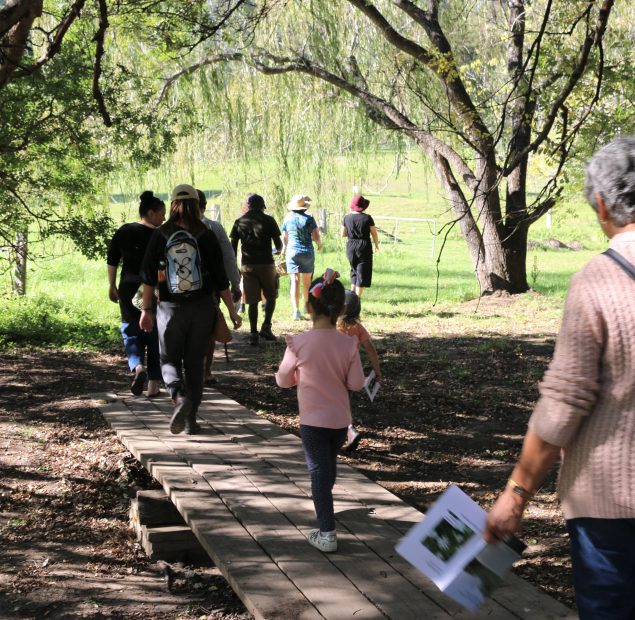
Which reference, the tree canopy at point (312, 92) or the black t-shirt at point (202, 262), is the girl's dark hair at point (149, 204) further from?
the tree canopy at point (312, 92)

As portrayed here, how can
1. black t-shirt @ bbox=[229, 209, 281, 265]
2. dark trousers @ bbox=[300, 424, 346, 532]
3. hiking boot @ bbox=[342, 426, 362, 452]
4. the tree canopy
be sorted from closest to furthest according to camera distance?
1. dark trousers @ bbox=[300, 424, 346, 532]
2. hiking boot @ bbox=[342, 426, 362, 452]
3. the tree canopy
4. black t-shirt @ bbox=[229, 209, 281, 265]

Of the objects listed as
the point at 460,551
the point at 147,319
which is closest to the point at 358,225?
the point at 147,319

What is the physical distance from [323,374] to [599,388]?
227 cm

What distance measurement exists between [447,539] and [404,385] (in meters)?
7.15

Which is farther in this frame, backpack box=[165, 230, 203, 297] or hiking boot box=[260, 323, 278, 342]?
hiking boot box=[260, 323, 278, 342]

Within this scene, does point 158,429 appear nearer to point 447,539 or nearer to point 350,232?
point 447,539

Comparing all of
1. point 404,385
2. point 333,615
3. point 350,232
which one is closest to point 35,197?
→ point 350,232

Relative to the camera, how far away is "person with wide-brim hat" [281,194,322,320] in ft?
44.1

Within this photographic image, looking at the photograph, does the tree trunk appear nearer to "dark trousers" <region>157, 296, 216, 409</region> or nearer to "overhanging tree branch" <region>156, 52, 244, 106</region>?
"overhanging tree branch" <region>156, 52, 244, 106</region>

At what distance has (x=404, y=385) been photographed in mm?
10031

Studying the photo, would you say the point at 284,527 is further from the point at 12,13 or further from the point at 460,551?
the point at 12,13

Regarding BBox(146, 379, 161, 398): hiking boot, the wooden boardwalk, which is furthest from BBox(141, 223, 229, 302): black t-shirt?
BBox(146, 379, 161, 398): hiking boot

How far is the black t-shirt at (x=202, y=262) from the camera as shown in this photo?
20.8 ft

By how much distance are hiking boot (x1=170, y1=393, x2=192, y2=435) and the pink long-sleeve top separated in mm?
1967
